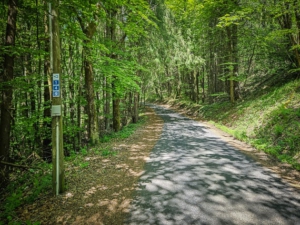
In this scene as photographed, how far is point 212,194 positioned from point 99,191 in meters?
2.72

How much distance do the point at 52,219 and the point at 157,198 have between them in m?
2.16

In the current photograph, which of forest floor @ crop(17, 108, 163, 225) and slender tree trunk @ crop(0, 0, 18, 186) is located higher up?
slender tree trunk @ crop(0, 0, 18, 186)

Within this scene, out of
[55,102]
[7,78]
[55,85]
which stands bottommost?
[55,102]

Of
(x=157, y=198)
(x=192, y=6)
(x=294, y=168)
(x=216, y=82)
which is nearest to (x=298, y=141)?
(x=294, y=168)

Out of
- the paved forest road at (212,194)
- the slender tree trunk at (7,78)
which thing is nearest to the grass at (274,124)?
the paved forest road at (212,194)

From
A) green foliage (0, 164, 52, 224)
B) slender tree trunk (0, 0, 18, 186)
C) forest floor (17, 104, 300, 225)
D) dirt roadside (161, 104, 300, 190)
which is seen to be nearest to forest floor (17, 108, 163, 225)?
forest floor (17, 104, 300, 225)

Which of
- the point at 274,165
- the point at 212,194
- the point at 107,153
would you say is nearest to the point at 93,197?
the point at 212,194

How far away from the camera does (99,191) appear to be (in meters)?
4.50

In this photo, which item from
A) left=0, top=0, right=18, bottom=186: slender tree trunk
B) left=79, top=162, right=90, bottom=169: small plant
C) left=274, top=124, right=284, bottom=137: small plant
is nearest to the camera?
left=0, top=0, right=18, bottom=186: slender tree trunk

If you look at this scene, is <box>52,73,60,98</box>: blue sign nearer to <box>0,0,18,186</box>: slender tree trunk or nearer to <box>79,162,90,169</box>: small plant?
<box>0,0,18,186</box>: slender tree trunk

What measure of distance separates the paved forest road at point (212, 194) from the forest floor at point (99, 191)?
1.10 feet

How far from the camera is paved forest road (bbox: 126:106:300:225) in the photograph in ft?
10.9

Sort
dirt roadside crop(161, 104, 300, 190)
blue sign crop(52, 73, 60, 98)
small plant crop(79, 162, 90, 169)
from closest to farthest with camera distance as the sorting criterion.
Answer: blue sign crop(52, 73, 60, 98) < dirt roadside crop(161, 104, 300, 190) < small plant crop(79, 162, 90, 169)

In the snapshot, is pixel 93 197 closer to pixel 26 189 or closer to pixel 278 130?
pixel 26 189
